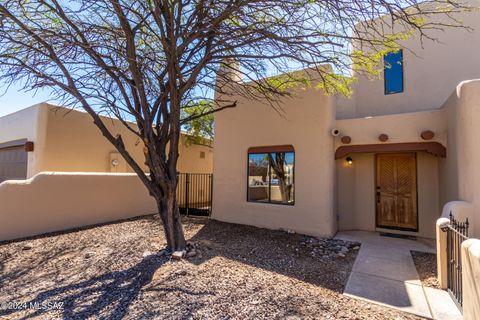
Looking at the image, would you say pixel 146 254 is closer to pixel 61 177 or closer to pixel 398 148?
pixel 61 177

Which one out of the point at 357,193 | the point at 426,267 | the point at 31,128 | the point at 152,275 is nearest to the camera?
the point at 152,275

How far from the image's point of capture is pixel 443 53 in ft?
26.5

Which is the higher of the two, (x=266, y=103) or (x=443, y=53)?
(x=443, y=53)

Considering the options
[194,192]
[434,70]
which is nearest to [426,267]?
[434,70]

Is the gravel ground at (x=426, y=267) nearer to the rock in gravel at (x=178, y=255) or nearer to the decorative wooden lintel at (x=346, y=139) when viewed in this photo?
the decorative wooden lintel at (x=346, y=139)

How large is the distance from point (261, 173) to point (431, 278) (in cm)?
473

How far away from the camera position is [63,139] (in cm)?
932

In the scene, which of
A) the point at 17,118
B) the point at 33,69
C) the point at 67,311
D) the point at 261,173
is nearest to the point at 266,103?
the point at 261,173

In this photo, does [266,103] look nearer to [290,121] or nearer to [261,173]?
[290,121]

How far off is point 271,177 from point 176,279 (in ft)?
14.6

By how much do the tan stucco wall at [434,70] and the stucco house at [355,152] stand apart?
3cm

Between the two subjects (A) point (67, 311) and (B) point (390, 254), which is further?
(B) point (390, 254)

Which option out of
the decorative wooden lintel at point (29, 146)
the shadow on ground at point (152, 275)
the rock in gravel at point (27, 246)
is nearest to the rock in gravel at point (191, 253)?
the shadow on ground at point (152, 275)

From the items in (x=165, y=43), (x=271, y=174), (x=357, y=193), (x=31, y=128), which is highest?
(x=165, y=43)
